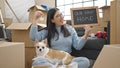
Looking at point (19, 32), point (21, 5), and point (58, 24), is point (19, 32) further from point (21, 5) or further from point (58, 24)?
point (21, 5)

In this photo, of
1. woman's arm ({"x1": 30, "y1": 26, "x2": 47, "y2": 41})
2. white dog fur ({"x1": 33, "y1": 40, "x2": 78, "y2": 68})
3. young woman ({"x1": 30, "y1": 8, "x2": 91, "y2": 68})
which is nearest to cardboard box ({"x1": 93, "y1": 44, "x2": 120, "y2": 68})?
white dog fur ({"x1": 33, "y1": 40, "x2": 78, "y2": 68})

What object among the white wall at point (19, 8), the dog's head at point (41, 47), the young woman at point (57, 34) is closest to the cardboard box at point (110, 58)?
the young woman at point (57, 34)

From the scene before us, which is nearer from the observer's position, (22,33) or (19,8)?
(22,33)

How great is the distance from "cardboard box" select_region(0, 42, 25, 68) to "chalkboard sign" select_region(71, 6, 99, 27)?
29.2 inches

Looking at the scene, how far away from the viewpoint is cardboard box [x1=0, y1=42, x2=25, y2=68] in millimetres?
1683

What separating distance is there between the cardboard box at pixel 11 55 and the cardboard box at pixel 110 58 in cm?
73

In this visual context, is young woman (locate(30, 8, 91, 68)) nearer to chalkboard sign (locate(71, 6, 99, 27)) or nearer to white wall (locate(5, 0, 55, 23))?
chalkboard sign (locate(71, 6, 99, 27))

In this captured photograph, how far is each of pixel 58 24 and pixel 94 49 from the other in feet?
1.61

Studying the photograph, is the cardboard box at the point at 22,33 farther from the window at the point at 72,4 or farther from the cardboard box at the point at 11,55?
the window at the point at 72,4

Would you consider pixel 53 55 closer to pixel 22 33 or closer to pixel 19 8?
pixel 22 33

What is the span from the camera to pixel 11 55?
1.76 m

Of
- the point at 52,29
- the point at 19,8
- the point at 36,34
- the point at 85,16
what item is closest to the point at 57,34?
the point at 52,29

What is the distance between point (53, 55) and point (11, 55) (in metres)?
0.49

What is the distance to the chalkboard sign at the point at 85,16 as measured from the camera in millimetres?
→ 2217
